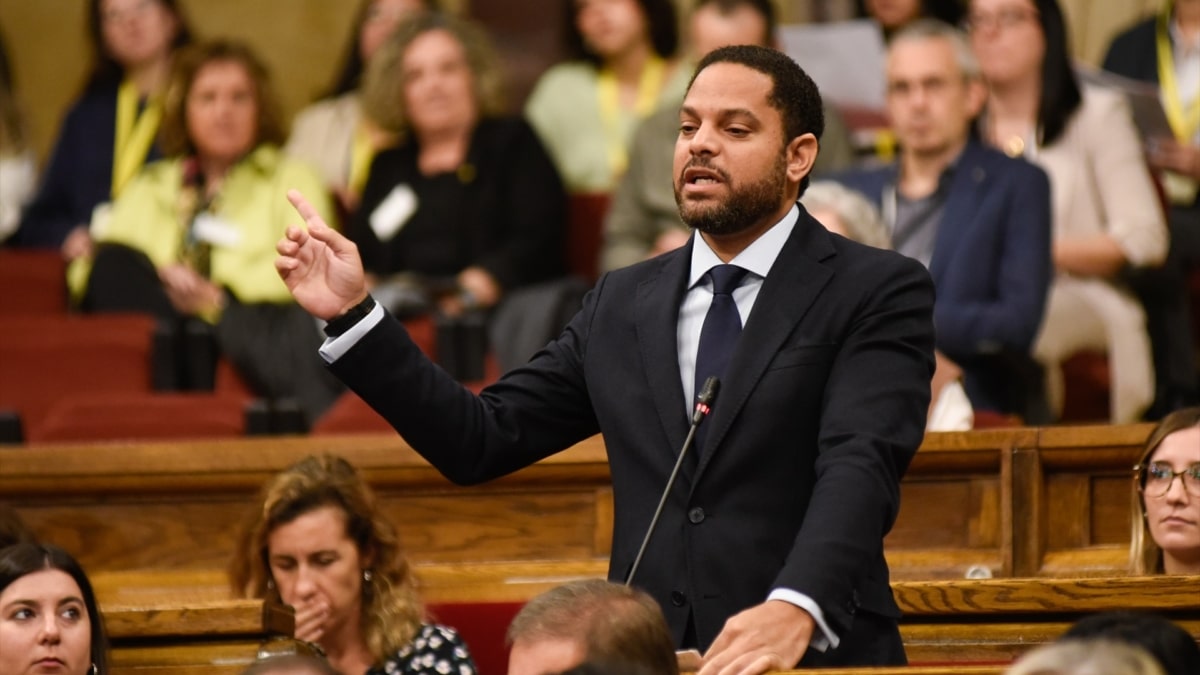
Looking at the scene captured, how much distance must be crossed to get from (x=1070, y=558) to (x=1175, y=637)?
1.03 metres

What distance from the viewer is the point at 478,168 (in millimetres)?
3635

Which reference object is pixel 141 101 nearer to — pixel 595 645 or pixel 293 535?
pixel 293 535

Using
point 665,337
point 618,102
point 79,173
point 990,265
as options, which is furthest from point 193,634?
point 79,173

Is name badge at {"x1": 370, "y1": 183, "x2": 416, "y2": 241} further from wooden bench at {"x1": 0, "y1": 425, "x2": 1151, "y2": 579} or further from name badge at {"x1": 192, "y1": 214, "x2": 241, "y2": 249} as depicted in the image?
wooden bench at {"x1": 0, "y1": 425, "x2": 1151, "y2": 579}

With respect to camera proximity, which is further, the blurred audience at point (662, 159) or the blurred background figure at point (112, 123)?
the blurred background figure at point (112, 123)

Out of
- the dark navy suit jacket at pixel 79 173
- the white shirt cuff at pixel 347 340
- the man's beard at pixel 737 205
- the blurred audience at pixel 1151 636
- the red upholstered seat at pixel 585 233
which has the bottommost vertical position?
the blurred audience at pixel 1151 636

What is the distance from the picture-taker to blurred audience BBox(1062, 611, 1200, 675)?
54.4 inches

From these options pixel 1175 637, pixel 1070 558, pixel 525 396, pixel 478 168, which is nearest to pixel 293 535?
pixel 525 396

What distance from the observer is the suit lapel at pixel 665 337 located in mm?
1660

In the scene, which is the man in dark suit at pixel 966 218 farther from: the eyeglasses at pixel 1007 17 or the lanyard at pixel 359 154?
the lanyard at pixel 359 154

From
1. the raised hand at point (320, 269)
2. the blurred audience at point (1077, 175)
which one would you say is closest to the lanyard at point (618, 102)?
the blurred audience at point (1077, 175)

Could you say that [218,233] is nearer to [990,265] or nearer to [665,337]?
[990,265]

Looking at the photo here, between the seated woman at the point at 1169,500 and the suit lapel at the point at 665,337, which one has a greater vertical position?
the suit lapel at the point at 665,337

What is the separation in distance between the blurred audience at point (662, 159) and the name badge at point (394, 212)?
1.19 ft
